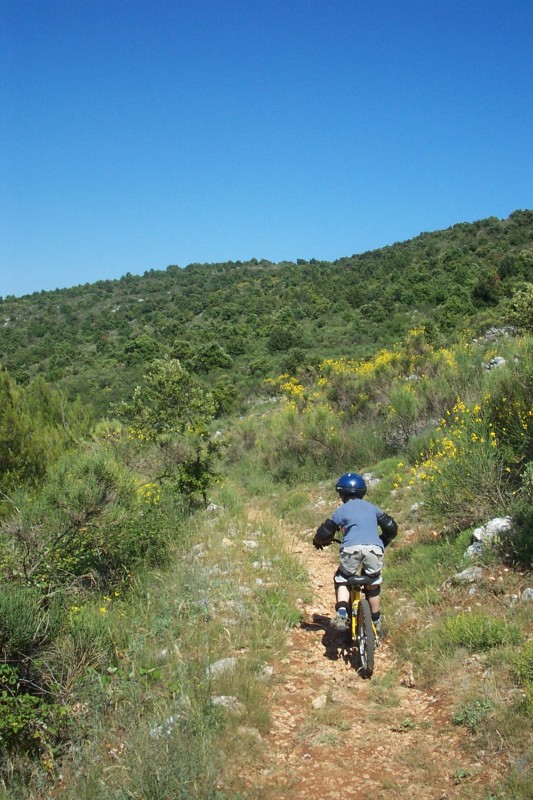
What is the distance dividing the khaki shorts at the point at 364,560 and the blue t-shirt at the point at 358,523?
4 cm

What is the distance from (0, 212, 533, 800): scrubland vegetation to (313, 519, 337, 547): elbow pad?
3.17ft

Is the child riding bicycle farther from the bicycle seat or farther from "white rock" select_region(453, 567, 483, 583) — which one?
"white rock" select_region(453, 567, 483, 583)

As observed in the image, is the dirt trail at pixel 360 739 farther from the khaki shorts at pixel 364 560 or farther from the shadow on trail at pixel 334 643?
the khaki shorts at pixel 364 560

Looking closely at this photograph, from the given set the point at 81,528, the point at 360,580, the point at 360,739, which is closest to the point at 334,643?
the point at 360,580

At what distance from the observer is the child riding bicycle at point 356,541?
489 cm

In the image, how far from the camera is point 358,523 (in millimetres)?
4961

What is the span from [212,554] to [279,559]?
2.62ft

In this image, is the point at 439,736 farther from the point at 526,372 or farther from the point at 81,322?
the point at 81,322

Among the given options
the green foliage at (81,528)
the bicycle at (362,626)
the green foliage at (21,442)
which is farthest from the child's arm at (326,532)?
the green foliage at (21,442)

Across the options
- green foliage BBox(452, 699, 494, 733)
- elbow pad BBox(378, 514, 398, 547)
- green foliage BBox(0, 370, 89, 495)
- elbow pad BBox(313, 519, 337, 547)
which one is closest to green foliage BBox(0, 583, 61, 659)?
elbow pad BBox(313, 519, 337, 547)

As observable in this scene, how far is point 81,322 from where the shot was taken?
66.8m

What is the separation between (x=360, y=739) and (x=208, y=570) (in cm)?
282

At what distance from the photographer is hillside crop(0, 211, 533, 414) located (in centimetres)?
3250

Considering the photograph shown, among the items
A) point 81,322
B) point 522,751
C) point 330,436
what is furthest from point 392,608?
point 81,322
